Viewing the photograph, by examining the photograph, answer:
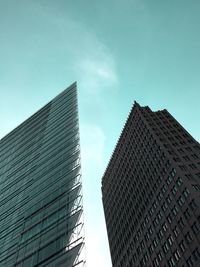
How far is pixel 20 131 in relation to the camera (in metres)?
87.4

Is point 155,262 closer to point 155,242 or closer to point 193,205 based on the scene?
point 155,242

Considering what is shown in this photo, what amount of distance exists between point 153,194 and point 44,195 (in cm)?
2493

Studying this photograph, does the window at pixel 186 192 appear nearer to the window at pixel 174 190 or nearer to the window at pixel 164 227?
the window at pixel 174 190

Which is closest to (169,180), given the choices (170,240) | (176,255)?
(170,240)

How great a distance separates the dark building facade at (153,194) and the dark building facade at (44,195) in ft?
58.5

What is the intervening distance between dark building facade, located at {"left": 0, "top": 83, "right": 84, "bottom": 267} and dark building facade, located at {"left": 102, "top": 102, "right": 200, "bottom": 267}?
1783 centimetres

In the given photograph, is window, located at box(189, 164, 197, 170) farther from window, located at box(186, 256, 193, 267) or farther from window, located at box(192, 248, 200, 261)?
window, located at box(186, 256, 193, 267)

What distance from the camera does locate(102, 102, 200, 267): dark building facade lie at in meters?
52.2

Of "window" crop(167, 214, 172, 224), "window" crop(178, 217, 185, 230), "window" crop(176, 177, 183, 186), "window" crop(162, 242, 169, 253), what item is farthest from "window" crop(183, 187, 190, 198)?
"window" crop(162, 242, 169, 253)

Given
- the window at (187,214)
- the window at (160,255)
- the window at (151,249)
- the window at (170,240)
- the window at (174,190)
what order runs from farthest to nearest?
the window at (151,249) < the window at (174,190) < the window at (160,255) < the window at (170,240) < the window at (187,214)

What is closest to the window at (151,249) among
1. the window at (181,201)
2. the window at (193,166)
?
the window at (181,201)

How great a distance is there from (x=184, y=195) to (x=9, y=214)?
92.6 ft

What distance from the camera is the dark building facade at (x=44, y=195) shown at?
38250mm

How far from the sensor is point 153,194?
6569cm
